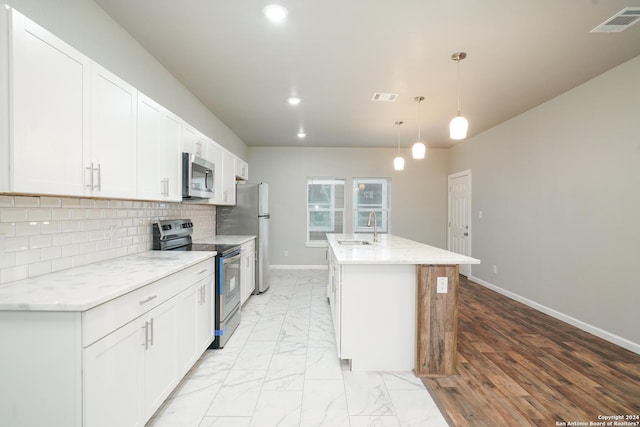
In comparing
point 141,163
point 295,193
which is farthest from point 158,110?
point 295,193

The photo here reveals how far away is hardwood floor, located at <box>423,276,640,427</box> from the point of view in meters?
1.89

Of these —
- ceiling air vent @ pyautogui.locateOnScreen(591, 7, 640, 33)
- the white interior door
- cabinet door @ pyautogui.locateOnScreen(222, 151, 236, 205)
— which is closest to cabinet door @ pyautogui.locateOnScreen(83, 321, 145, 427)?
cabinet door @ pyautogui.locateOnScreen(222, 151, 236, 205)

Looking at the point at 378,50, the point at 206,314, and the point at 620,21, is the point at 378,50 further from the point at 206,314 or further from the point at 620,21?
the point at 206,314

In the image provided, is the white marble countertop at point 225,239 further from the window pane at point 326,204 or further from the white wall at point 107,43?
the window pane at point 326,204

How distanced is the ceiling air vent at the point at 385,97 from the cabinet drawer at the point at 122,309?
2960 mm

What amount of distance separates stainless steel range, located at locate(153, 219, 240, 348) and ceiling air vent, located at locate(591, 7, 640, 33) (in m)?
3.58

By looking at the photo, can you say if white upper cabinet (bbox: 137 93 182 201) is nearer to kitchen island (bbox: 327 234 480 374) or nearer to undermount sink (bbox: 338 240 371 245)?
kitchen island (bbox: 327 234 480 374)

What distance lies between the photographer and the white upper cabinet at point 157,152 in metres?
2.13

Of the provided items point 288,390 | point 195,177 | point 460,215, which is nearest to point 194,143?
point 195,177

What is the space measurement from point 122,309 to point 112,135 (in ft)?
3.47

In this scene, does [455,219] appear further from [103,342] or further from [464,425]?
[103,342]

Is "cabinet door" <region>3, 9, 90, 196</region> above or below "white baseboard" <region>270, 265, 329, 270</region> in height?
above

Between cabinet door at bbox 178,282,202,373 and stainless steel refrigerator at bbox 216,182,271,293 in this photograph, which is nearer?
cabinet door at bbox 178,282,202,373

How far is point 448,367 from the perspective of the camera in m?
2.35
